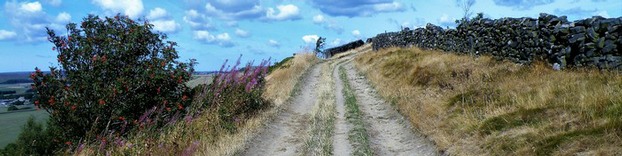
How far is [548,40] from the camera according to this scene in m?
13.3

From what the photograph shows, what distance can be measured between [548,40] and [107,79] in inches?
508

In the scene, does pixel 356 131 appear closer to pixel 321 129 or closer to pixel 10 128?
pixel 321 129

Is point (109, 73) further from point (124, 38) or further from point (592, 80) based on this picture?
point (592, 80)

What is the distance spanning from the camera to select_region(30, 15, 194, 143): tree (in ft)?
44.6

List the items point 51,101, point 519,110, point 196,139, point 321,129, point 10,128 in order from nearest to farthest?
point 519,110 → point 196,139 → point 321,129 → point 51,101 → point 10,128

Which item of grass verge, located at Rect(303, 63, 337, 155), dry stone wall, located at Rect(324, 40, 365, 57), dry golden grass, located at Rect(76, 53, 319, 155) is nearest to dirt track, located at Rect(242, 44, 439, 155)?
grass verge, located at Rect(303, 63, 337, 155)

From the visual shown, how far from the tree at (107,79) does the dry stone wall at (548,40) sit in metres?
10.7

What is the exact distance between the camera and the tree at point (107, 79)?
44.6 feet

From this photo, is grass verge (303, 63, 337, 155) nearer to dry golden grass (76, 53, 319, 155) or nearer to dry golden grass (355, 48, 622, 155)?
dry golden grass (76, 53, 319, 155)

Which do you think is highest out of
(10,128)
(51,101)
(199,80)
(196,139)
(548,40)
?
(548,40)

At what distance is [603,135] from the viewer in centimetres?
640

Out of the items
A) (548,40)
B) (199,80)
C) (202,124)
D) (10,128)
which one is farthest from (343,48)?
(202,124)

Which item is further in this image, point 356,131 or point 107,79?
point 107,79

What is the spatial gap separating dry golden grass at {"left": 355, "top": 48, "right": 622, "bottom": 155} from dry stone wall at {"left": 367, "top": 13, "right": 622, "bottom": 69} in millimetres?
554
